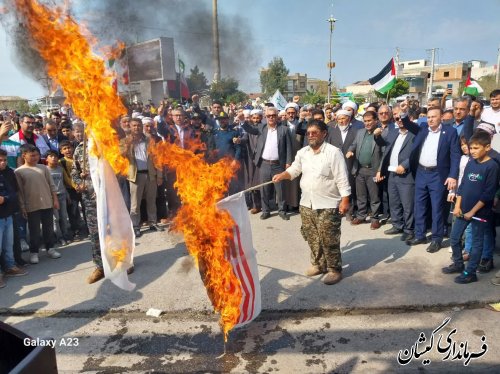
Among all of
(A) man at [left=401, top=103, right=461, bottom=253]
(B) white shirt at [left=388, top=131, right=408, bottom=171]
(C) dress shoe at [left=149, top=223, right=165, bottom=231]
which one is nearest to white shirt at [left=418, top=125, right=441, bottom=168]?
(A) man at [left=401, top=103, right=461, bottom=253]

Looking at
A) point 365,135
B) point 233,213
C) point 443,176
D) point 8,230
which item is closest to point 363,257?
point 443,176

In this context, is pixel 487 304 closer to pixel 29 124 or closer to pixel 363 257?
pixel 363 257

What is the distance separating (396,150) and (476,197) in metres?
1.85

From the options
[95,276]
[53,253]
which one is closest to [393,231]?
[95,276]

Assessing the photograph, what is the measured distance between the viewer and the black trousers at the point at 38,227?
594 cm

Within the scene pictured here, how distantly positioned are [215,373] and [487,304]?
307 cm

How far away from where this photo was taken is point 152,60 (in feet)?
55.6

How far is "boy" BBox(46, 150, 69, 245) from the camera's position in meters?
6.53

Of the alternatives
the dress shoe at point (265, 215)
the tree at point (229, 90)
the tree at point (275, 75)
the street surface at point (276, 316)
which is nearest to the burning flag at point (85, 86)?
the street surface at point (276, 316)

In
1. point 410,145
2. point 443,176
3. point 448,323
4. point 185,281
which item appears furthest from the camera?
point 410,145

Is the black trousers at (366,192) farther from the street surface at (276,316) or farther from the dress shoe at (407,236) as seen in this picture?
the street surface at (276,316)

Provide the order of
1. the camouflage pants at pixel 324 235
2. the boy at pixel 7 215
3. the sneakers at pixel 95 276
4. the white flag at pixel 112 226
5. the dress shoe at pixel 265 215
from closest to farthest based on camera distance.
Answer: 1. the white flag at pixel 112 226
2. the camouflage pants at pixel 324 235
3. the sneakers at pixel 95 276
4. the boy at pixel 7 215
5. the dress shoe at pixel 265 215

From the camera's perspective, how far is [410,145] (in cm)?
595

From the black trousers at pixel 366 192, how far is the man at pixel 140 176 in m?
3.84
